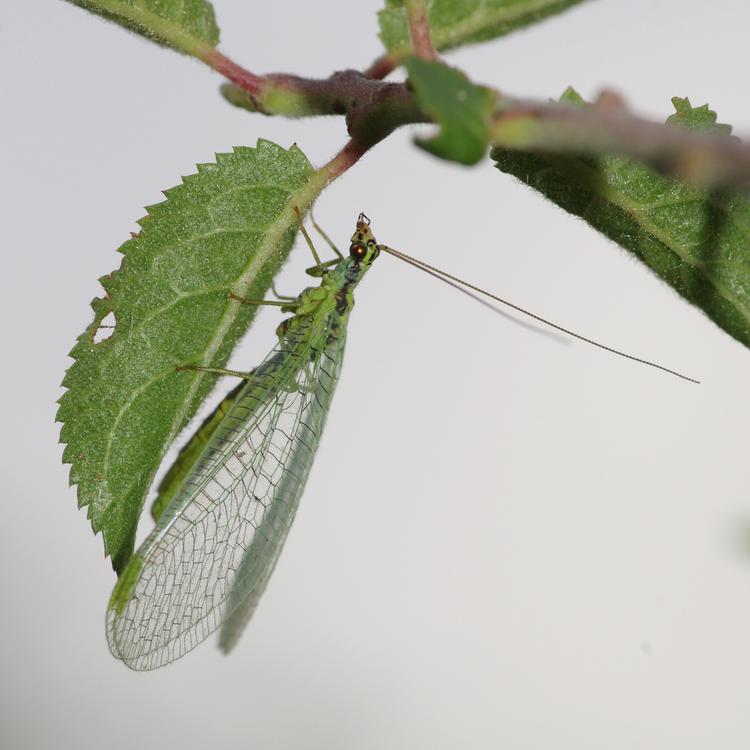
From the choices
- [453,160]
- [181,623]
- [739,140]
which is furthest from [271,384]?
→ [739,140]

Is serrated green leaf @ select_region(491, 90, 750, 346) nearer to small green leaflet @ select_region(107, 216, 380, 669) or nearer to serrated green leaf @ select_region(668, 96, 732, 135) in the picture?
serrated green leaf @ select_region(668, 96, 732, 135)

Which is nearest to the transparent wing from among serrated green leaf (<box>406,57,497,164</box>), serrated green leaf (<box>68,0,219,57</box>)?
serrated green leaf (<box>68,0,219,57</box>)

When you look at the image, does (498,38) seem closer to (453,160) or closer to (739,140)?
(453,160)

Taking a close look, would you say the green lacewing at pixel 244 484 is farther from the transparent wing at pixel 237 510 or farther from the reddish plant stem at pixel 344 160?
the reddish plant stem at pixel 344 160

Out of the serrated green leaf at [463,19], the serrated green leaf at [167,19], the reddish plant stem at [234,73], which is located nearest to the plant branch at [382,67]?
the serrated green leaf at [463,19]

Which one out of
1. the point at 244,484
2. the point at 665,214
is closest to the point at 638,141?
the point at 665,214
